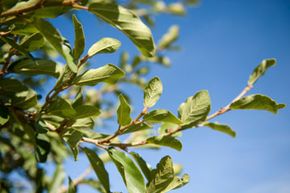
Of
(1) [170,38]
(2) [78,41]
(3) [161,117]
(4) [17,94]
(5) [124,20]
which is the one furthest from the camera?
(1) [170,38]

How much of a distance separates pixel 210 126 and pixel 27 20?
31.7 inches

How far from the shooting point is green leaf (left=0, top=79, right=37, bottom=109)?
3.92 ft

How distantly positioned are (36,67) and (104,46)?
1.05 ft

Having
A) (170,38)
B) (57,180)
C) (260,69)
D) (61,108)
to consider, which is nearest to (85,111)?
(61,108)

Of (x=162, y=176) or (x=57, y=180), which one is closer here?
(x=162, y=176)

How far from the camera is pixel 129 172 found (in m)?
1.09

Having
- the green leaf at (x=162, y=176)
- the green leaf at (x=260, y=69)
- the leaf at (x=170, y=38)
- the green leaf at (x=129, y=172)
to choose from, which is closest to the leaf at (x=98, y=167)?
the green leaf at (x=129, y=172)

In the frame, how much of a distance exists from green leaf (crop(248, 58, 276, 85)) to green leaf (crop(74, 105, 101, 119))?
664 mm

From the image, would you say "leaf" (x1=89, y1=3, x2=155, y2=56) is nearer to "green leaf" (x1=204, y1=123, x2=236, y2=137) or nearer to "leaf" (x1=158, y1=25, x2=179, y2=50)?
"green leaf" (x1=204, y1=123, x2=236, y2=137)

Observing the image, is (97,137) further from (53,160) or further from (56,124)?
(53,160)

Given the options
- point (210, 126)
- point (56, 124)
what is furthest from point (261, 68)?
point (56, 124)

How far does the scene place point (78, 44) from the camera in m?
1.01

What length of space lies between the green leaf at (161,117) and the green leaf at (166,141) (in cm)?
9

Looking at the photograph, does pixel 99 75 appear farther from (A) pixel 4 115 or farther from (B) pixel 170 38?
(B) pixel 170 38
